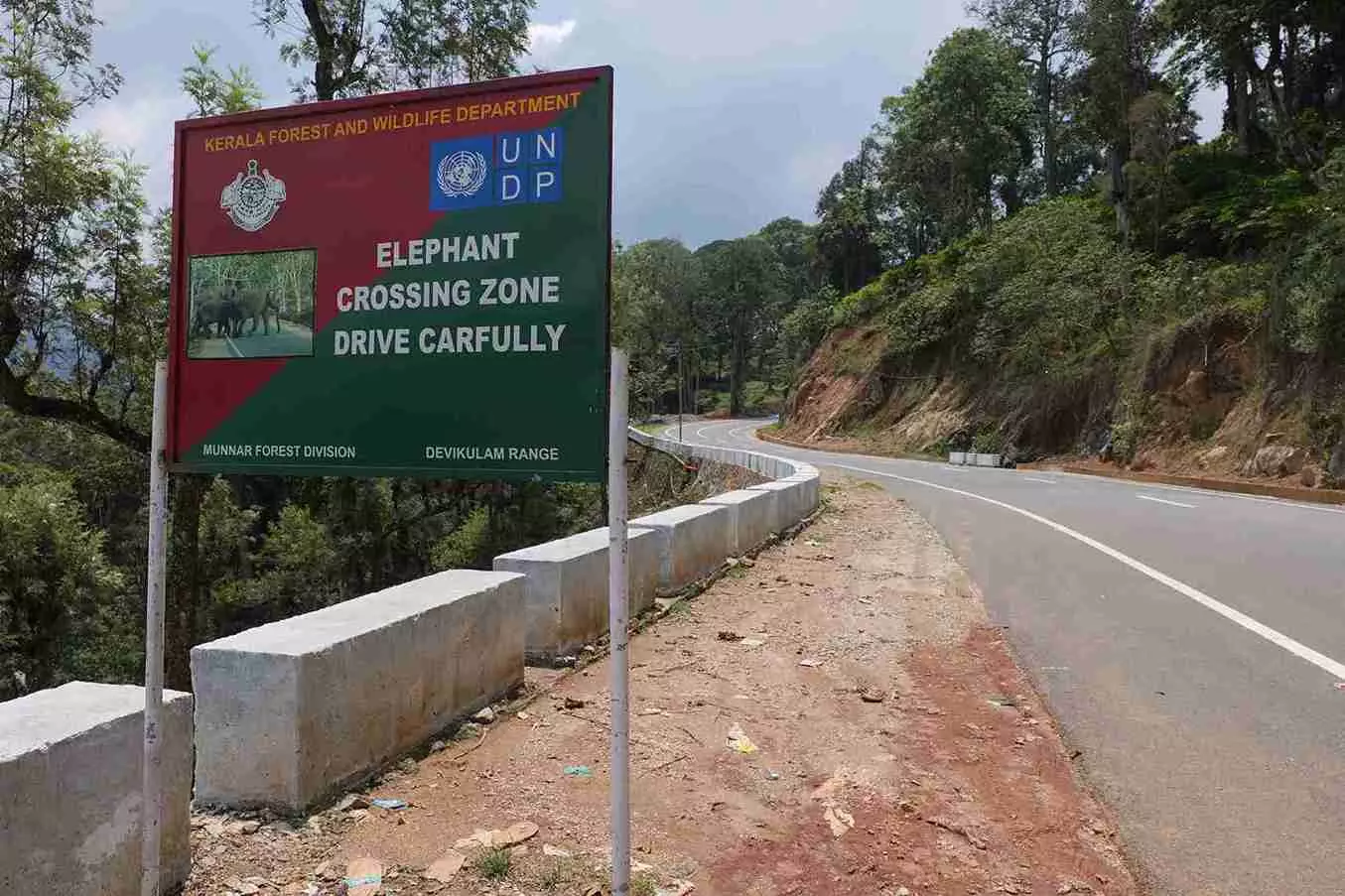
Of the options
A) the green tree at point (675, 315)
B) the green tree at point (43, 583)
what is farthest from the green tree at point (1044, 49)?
the green tree at point (43, 583)

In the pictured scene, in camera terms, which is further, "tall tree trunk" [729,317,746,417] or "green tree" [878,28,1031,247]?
"tall tree trunk" [729,317,746,417]

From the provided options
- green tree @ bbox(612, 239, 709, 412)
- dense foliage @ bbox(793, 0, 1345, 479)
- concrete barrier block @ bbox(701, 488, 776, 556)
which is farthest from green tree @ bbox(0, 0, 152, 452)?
green tree @ bbox(612, 239, 709, 412)

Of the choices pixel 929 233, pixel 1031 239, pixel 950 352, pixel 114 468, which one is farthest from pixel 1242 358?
pixel 929 233

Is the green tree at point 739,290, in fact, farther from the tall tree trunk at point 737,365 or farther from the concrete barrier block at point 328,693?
Result: the concrete barrier block at point 328,693

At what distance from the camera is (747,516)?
1084 cm

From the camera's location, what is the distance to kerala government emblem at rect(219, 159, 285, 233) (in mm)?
3291

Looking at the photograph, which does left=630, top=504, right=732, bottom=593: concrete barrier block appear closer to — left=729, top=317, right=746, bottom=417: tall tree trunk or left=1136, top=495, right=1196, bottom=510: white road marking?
left=1136, top=495, right=1196, bottom=510: white road marking

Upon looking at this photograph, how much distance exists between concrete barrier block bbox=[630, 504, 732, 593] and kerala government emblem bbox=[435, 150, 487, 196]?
504 cm

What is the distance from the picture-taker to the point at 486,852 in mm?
3406

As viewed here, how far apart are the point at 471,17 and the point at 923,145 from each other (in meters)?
39.5

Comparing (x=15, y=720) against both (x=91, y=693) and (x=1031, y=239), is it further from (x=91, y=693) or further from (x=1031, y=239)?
(x=1031, y=239)

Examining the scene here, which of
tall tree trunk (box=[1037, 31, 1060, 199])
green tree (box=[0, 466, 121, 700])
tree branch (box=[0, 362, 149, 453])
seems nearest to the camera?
tree branch (box=[0, 362, 149, 453])

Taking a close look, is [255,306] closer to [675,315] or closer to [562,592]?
[562,592]

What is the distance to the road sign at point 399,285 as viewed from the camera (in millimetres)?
2945
